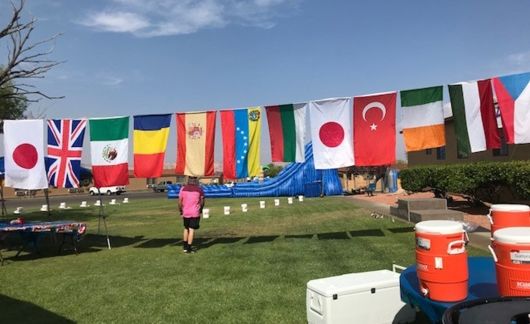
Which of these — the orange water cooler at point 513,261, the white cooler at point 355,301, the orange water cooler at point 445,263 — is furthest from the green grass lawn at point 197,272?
the orange water cooler at point 513,261

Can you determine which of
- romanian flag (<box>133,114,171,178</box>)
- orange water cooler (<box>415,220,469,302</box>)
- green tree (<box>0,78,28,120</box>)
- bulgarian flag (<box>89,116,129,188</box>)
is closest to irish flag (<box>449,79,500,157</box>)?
romanian flag (<box>133,114,171,178</box>)

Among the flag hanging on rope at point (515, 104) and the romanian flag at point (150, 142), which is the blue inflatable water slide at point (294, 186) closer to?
the romanian flag at point (150, 142)

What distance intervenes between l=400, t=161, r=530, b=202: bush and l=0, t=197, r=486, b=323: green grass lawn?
3.41m

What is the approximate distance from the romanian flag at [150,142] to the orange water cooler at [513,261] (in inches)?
377

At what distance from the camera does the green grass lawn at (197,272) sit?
6.30 m

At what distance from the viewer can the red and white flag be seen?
35.6 ft

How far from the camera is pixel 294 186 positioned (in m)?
38.5

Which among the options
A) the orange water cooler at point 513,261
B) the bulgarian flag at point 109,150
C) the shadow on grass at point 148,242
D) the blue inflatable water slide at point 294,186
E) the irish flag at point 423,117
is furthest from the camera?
the blue inflatable water slide at point 294,186

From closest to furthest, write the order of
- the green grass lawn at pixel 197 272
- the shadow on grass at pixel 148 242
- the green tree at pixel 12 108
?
the green grass lawn at pixel 197 272 → the shadow on grass at pixel 148 242 → the green tree at pixel 12 108

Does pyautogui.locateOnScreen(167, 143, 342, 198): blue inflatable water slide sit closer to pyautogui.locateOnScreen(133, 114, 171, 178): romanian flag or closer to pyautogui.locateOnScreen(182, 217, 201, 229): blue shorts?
pyautogui.locateOnScreen(133, 114, 171, 178): romanian flag

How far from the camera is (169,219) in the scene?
1953 cm

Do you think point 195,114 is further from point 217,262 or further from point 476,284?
point 476,284

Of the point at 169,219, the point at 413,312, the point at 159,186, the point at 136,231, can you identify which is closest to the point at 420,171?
the point at 169,219

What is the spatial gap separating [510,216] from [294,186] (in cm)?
3452
